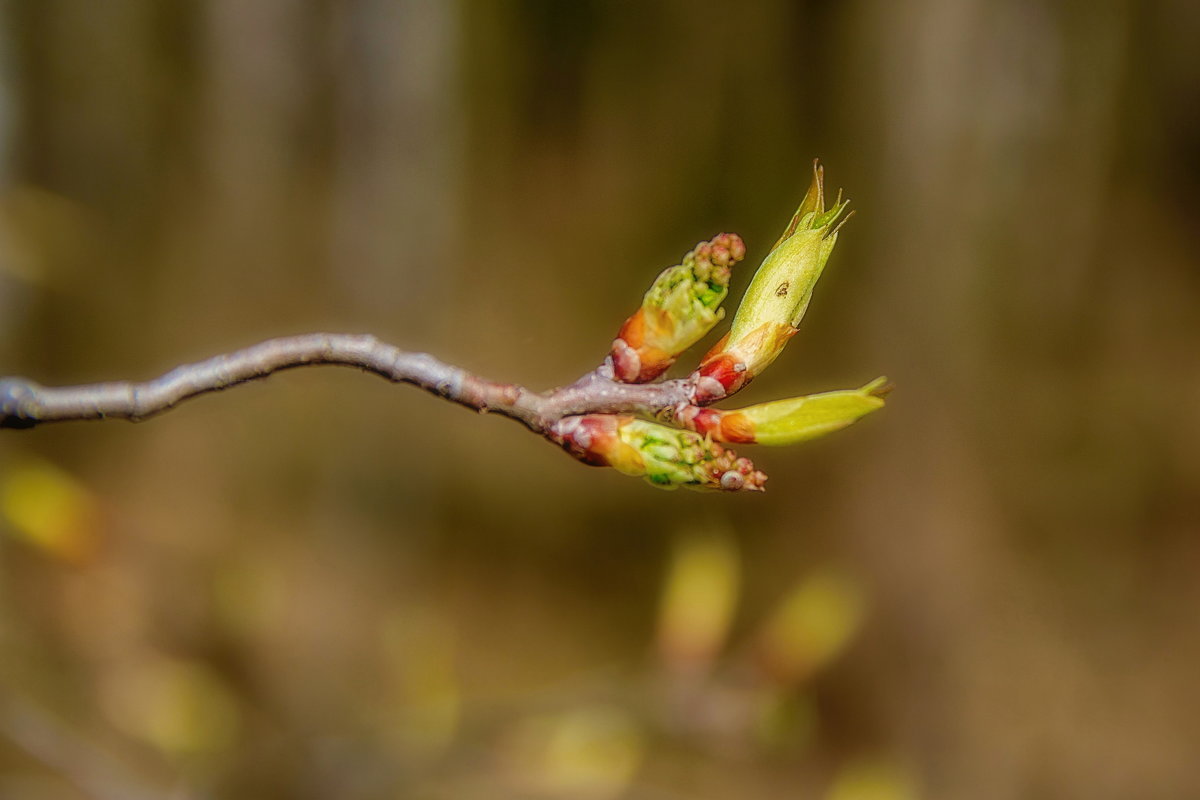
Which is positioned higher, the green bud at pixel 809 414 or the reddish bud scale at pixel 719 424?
the reddish bud scale at pixel 719 424

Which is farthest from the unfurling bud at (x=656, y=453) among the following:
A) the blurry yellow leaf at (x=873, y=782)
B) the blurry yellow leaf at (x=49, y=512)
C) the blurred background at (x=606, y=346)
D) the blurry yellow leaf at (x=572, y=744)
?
the blurry yellow leaf at (x=873, y=782)

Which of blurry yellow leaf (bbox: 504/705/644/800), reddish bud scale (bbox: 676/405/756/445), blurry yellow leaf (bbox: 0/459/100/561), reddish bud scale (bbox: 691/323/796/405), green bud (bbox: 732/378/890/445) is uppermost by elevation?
blurry yellow leaf (bbox: 0/459/100/561)

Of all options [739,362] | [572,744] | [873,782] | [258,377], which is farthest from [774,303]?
[873,782]

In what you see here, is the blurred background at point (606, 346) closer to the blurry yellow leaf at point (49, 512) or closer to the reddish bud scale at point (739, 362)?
the blurry yellow leaf at point (49, 512)

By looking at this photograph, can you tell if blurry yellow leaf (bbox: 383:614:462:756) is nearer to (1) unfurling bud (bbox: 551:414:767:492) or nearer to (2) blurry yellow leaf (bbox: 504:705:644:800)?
(2) blurry yellow leaf (bbox: 504:705:644:800)

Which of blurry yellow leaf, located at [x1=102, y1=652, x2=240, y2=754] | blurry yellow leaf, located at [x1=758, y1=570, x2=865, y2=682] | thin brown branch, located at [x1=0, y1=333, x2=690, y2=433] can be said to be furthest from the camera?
blurry yellow leaf, located at [x1=758, y1=570, x2=865, y2=682]

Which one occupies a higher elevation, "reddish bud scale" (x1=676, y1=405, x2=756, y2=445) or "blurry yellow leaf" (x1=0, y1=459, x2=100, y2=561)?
"blurry yellow leaf" (x1=0, y1=459, x2=100, y2=561)

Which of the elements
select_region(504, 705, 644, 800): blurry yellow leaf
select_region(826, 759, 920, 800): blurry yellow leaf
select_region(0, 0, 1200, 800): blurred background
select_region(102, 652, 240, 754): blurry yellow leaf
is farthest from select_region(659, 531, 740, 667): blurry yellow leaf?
select_region(102, 652, 240, 754): blurry yellow leaf
